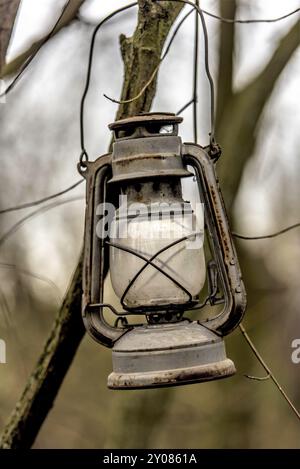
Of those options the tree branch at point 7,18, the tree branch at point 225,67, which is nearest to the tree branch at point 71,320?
the tree branch at point 7,18

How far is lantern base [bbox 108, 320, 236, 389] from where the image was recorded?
1640mm

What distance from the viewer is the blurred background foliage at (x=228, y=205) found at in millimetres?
4684

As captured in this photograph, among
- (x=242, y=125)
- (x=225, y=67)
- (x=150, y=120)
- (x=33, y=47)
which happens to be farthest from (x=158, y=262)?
(x=225, y=67)

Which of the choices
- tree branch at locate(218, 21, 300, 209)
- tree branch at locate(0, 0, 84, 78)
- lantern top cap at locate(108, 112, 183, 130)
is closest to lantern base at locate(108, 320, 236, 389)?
lantern top cap at locate(108, 112, 183, 130)

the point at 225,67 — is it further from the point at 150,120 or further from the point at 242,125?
the point at 150,120

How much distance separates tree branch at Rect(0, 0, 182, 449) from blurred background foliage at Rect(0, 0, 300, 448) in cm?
26

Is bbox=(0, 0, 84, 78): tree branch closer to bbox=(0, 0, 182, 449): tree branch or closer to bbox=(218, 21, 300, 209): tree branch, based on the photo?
bbox=(0, 0, 182, 449): tree branch

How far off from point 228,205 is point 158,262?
311 centimetres

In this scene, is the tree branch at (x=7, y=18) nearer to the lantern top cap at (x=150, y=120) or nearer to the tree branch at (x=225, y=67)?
the lantern top cap at (x=150, y=120)

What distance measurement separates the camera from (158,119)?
5.71 ft

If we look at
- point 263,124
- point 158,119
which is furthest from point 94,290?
point 263,124

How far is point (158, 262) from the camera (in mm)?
1683

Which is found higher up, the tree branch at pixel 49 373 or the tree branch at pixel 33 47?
the tree branch at pixel 33 47

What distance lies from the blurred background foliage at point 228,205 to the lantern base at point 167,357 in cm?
103
